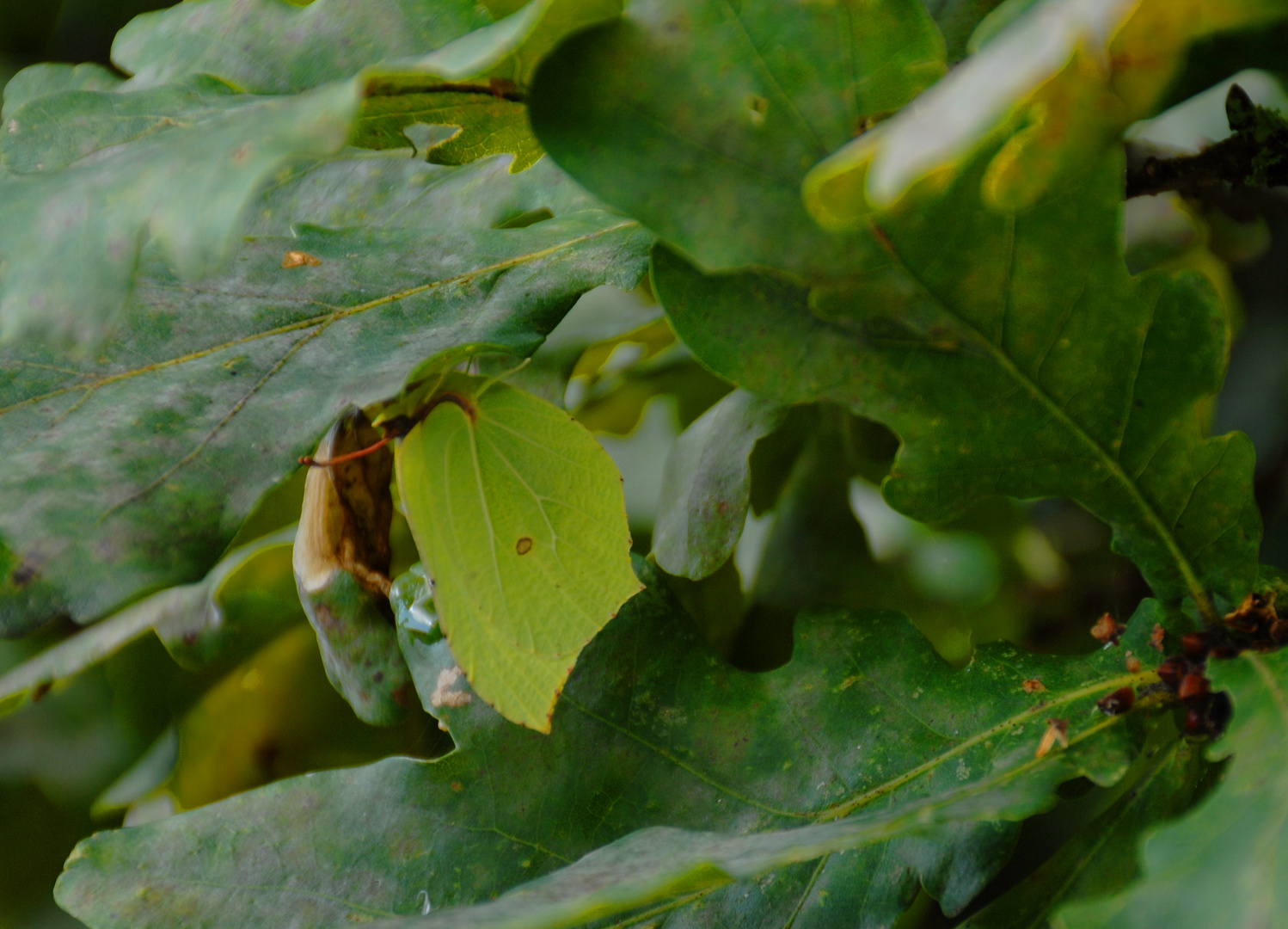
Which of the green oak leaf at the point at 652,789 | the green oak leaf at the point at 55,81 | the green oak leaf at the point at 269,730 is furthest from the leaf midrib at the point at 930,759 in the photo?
the green oak leaf at the point at 55,81

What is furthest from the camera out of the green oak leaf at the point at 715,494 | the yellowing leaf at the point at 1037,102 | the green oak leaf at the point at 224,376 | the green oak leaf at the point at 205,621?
the green oak leaf at the point at 205,621

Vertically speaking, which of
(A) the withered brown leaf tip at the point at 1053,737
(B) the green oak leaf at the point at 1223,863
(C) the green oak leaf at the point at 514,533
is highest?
(B) the green oak leaf at the point at 1223,863

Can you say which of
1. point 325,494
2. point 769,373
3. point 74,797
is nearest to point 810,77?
point 769,373

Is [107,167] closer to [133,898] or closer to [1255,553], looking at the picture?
[133,898]

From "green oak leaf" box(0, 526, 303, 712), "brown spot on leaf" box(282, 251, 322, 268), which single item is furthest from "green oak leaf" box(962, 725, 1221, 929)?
"green oak leaf" box(0, 526, 303, 712)

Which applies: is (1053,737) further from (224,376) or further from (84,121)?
(84,121)

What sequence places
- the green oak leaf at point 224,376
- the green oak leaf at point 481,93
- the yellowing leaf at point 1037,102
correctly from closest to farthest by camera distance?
the yellowing leaf at point 1037,102, the green oak leaf at point 481,93, the green oak leaf at point 224,376

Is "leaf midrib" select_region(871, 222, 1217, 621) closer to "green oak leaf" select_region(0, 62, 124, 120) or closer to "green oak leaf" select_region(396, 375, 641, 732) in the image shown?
"green oak leaf" select_region(396, 375, 641, 732)

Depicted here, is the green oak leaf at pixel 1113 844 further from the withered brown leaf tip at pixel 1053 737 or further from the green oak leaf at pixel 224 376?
the green oak leaf at pixel 224 376
